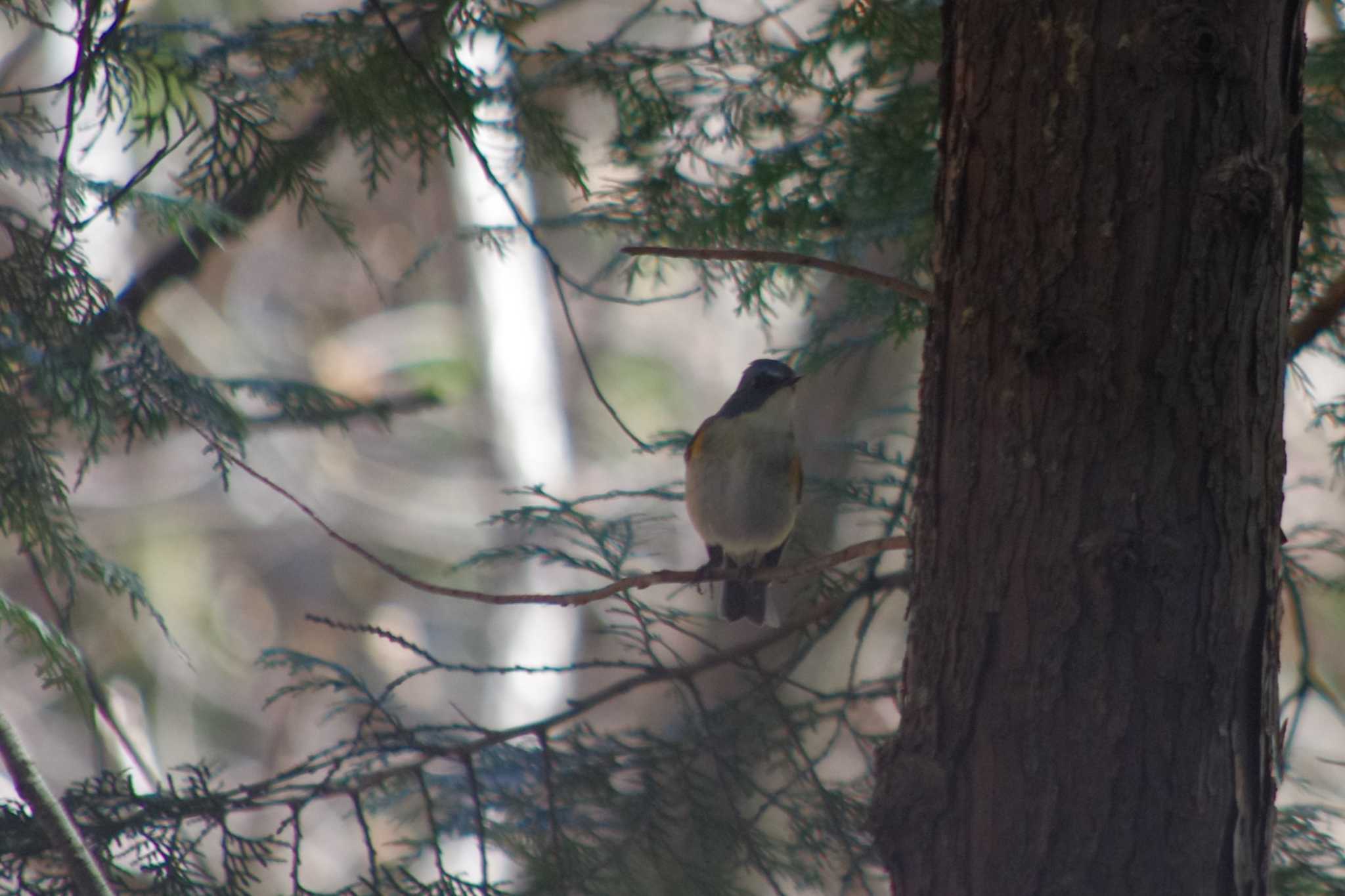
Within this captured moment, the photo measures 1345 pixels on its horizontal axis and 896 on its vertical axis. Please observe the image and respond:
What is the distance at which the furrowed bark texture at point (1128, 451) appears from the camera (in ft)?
6.26

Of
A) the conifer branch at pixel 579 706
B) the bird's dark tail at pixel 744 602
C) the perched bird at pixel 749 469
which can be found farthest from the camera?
the bird's dark tail at pixel 744 602

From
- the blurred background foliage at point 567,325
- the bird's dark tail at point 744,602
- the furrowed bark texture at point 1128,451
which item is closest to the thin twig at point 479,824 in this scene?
the blurred background foliage at point 567,325

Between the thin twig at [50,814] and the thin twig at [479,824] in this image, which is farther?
the thin twig at [479,824]

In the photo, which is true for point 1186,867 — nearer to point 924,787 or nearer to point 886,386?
point 924,787

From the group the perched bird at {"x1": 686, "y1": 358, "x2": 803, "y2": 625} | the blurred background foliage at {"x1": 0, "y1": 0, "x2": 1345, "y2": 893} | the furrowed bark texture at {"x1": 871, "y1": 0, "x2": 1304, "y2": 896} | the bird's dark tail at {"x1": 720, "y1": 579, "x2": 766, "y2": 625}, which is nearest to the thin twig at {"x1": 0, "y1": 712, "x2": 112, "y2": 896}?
the blurred background foliage at {"x1": 0, "y1": 0, "x2": 1345, "y2": 893}

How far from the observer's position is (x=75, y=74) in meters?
1.97

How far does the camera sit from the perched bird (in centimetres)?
444

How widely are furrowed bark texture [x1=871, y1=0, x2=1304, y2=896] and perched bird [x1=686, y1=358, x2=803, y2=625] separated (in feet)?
7.74

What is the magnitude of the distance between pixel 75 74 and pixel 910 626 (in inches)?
68.9

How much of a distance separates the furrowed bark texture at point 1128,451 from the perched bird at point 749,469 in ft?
7.74

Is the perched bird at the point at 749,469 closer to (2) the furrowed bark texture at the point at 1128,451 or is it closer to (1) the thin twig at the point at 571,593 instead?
(1) the thin twig at the point at 571,593

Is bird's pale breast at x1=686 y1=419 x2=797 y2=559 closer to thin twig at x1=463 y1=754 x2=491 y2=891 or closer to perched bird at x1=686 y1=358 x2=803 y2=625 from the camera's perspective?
perched bird at x1=686 y1=358 x2=803 y2=625

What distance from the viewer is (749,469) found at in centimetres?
443

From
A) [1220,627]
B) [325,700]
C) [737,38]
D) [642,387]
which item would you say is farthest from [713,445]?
[325,700]
